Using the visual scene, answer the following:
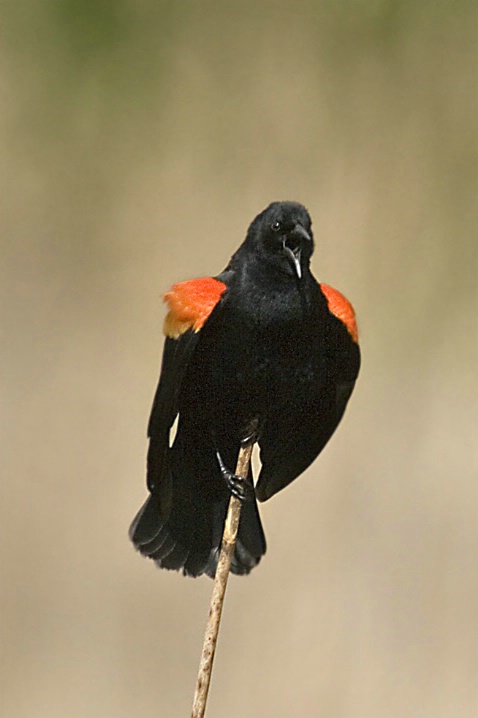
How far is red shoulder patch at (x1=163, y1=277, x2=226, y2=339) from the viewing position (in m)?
1.07

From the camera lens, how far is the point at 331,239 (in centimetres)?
183

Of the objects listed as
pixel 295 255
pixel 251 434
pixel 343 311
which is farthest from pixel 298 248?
pixel 251 434

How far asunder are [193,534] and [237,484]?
0.47ft

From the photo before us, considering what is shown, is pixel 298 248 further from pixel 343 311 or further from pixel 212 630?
pixel 212 630

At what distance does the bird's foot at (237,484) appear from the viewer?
3.56ft

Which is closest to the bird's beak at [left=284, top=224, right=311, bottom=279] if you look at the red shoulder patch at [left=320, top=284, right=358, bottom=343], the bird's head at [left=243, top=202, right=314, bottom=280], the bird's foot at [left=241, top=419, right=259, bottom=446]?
the bird's head at [left=243, top=202, right=314, bottom=280]

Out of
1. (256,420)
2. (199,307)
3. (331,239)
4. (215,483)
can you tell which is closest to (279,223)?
(199,307)

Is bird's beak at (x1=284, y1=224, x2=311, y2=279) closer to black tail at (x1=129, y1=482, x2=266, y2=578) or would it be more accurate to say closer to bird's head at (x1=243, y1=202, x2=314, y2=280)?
bird's head at (x1=243, y1=202, x2=314, y2=280)

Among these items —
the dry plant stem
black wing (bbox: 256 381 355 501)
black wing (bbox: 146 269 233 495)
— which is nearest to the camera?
the dry plant stem

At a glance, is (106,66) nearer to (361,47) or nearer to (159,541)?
(361,47)

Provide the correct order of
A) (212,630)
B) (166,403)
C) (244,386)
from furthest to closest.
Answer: (244,386), (166,403), (212,630)

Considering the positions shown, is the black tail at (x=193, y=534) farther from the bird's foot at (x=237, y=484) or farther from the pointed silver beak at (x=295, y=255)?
the pointed silver beak at (x=295, y=255)

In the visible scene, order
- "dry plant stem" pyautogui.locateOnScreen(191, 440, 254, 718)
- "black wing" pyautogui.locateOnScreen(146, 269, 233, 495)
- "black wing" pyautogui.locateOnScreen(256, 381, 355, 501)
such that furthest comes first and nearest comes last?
"black wing" pyautogui.locateOnScreen(256, 381, 355, 501) < "black wing" pyautogui.locateOnScreen(146, 269, 233, 495) < "dry plant stem" pyautogui.locateOnScreen(191, 440, 254, 718)

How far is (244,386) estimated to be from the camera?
1.11 m
